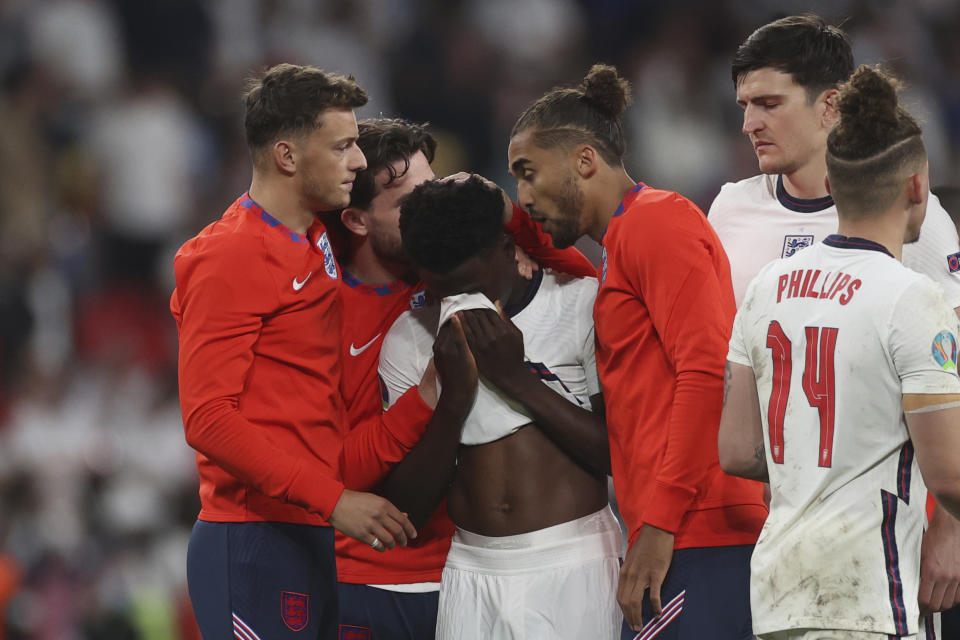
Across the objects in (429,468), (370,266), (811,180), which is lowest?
(429,468)

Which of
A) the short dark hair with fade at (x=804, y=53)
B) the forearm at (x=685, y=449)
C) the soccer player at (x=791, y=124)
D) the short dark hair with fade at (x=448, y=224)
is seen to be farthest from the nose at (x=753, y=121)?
the forearm at (x=685, y=449)

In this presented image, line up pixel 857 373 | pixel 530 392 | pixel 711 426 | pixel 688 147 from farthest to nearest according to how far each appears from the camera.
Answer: pixel 688 147 < pixel 530 392 < pixel 711 426 < pixel 857 373

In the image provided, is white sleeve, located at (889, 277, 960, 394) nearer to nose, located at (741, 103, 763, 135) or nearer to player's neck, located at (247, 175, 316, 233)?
nose, located at (741, 103, 763, 135)

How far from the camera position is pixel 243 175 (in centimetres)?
802

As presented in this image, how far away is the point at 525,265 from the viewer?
3.42 metres

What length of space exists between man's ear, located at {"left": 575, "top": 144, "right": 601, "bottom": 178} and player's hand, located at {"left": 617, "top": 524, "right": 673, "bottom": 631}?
101 cm

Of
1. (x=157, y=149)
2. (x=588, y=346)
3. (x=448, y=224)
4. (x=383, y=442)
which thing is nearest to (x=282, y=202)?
(x=448, y=224)

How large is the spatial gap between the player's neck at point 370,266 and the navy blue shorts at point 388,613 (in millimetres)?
980

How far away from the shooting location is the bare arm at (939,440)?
229 centimetres

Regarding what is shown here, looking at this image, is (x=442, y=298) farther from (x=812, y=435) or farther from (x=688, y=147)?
(x=688, y=147)

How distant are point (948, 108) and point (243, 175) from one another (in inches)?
211

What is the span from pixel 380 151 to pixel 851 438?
6.05 feet

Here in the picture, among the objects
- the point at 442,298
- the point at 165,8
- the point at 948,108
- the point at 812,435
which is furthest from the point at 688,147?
the point at 812,435

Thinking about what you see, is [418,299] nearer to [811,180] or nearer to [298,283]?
[298,283]
